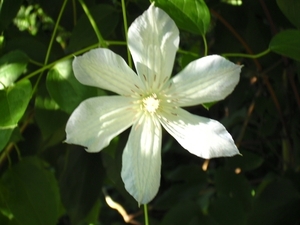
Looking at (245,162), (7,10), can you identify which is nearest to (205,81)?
(7,10)

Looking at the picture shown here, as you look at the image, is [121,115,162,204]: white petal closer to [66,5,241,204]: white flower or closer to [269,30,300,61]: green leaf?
[66,5,241,204]: white flower

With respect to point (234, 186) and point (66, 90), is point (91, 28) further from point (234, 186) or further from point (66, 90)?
point (234, 186)

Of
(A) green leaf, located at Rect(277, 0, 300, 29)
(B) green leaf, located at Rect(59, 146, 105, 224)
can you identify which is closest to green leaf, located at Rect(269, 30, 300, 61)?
(A) green leaf, located at Rect(277, 0, 300, 29)

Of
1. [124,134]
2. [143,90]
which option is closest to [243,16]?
[124,134]

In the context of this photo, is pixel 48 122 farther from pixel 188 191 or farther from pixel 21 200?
pixel 188 191

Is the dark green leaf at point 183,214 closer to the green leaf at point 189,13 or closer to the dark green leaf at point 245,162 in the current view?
the dark green leaf at point 245,162

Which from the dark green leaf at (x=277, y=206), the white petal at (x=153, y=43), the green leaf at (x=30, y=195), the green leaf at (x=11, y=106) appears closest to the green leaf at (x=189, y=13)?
the white petal at (x=153, y=43)
